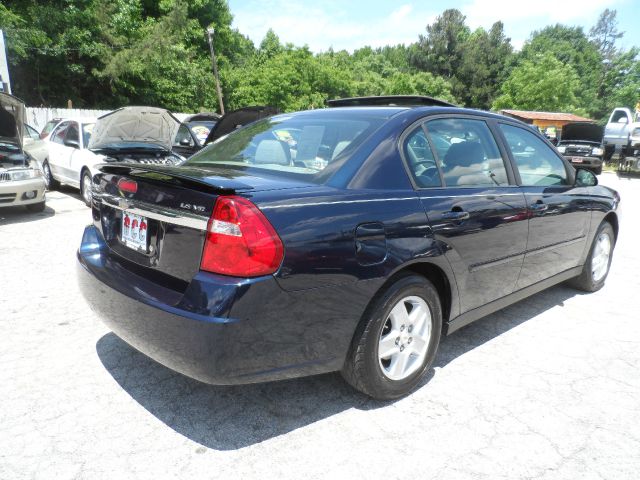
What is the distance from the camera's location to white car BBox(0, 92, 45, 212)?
23.6 feet

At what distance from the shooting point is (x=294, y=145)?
2943mm

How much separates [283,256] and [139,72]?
26.5 metres

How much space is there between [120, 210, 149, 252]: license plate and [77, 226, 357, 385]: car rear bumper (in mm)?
170

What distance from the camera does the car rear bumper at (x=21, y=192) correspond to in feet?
23.5

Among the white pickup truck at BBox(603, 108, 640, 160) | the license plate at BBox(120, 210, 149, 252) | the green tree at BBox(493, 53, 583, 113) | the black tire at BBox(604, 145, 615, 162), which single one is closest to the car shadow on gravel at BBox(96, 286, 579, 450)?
the license plate at BBox(120, 210, 149, 252)

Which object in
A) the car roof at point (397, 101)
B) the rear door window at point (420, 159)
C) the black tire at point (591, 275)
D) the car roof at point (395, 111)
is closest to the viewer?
the rear door window at point (420, 159)

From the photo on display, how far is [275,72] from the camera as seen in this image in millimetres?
41000

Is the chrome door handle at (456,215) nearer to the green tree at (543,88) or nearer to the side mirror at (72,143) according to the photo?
the side mirror at (72,143)

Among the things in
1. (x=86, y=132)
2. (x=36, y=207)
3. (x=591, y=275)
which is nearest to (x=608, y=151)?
(x=591, y=275)

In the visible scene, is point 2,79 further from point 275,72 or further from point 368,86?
point 368,86

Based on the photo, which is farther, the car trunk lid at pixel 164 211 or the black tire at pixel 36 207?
the black tire at pixel 36 207

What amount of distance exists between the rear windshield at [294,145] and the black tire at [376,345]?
2.38ft

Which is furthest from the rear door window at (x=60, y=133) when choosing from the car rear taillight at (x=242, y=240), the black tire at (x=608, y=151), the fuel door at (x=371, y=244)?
the black tire at (x=608, y=151)

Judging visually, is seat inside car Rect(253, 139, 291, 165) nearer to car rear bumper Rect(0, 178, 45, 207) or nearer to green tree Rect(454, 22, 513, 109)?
car rear bumper Rect(0, 178, 45, 207)
